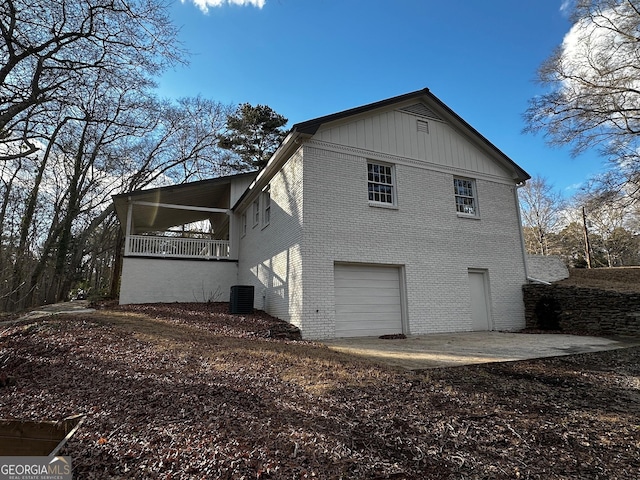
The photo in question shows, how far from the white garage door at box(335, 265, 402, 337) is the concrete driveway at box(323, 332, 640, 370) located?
0.52 metres

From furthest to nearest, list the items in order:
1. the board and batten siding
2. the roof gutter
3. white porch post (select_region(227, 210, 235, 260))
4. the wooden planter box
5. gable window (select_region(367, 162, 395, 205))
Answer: white porch post (select_region(227, 210, 235, 260)) < gable window (select_region(367, 162, 395, 205)) < the board and batten siding < the roof gutter < the wooden planter box

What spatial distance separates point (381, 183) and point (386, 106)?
237 cm

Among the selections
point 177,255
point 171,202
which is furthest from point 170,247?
point 171,202

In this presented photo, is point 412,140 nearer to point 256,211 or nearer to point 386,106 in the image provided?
point 386,106

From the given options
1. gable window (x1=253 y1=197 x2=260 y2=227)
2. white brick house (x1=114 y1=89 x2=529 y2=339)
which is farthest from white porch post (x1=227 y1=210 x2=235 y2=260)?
gable window (x1=253 y1=197 x2=260 y2=227)

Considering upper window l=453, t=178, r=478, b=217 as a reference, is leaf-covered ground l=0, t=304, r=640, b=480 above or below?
below

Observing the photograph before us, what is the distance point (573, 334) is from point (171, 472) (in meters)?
10.8

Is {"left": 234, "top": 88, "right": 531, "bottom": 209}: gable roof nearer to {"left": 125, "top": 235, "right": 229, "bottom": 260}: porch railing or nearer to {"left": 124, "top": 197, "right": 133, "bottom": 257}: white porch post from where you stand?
{"left": 125, "top": 235, "right": 229, "bottom": 260}: porch railing

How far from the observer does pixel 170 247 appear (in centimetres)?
1383

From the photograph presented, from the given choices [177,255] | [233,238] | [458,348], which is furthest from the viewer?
[233,238]

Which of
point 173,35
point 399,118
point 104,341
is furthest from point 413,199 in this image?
point 104,341

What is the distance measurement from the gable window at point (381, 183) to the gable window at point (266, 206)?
3.64 meters

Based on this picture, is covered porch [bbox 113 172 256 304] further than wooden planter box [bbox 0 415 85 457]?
Yes

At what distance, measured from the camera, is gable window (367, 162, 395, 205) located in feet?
32.5
